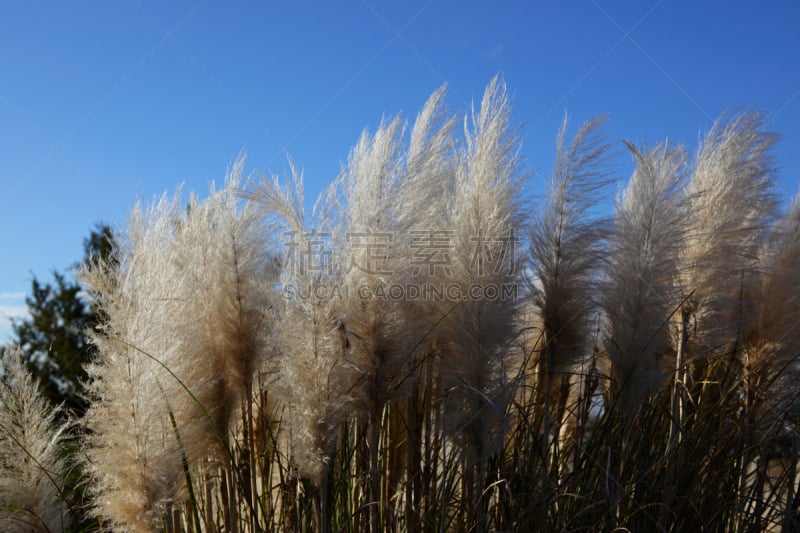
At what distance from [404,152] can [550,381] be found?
1310 millimetres

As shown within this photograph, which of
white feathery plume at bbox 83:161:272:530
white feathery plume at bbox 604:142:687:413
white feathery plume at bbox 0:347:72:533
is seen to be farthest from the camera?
white feathery plume at bbox 0:347:72:533

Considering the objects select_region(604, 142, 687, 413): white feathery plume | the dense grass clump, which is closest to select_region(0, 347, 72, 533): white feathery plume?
the dense grass clump

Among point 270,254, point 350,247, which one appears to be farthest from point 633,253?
point 270,254

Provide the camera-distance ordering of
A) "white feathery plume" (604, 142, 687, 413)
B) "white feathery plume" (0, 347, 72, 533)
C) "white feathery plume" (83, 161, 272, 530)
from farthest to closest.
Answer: "white feathery plume" (0, 347, 72, 533), "white feathery plume" (604, 142, 687, 413), "white feathery plume" (83, 161, 272, 530)

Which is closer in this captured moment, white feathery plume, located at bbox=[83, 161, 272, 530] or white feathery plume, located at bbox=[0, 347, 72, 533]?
white feathery plume, located at bbox=[83, 161, 272, 530]

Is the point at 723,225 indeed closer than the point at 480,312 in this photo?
No

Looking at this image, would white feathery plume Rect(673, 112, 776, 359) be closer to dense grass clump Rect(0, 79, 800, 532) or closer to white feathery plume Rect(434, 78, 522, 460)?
dense grass clump Rect(0, 79, 800, 532)

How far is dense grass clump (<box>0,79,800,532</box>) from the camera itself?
Result: 9.48 feet

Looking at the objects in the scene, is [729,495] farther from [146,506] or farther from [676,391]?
[146,506]

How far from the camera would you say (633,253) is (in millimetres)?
3389

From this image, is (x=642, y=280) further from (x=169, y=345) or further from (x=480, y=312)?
(x=169, y=345)

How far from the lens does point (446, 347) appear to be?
10.7ft

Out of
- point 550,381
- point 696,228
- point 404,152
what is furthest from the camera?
point 696,228

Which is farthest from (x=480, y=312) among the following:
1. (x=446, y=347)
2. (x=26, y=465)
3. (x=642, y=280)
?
(x=26, y=465)
